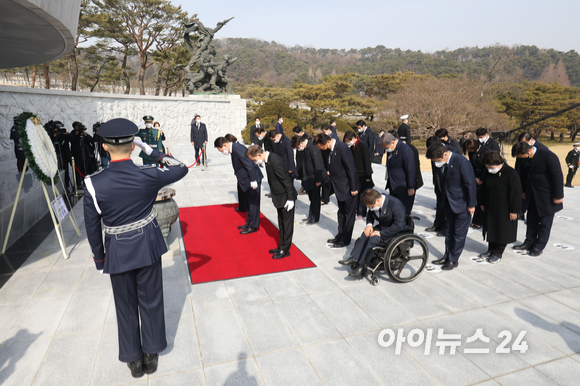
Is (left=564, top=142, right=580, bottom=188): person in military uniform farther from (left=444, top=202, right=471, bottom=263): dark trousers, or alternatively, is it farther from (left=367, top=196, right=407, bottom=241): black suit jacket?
(left=367, top=196, right=407, bottom=241): black suit jacket

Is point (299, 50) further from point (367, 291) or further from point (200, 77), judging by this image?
point (367, 291)

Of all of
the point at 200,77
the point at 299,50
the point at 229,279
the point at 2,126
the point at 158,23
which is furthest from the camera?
the point at 299,50

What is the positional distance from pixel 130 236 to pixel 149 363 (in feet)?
3.46

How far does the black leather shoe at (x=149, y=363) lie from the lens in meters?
2.69

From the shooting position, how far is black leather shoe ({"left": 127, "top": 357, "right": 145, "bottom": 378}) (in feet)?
8.68

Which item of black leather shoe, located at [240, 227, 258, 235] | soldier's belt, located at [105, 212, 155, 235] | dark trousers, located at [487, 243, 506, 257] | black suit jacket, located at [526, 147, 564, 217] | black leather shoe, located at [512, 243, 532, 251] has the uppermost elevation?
black suit jacket, located at [526, 147, 564, 217]

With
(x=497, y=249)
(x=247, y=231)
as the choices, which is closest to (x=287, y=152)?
(x=247, y=231)

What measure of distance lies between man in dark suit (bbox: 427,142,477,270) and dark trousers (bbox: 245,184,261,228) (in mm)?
2667

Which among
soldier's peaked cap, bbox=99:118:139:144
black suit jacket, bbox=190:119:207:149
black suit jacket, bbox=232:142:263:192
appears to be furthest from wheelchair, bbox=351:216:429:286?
black suit jacket, bbox=190:119:207:149

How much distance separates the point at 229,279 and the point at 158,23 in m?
28.5

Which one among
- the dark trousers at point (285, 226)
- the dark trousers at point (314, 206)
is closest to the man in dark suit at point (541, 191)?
the dark trousers at point (314, 206)

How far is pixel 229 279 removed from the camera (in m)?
4.21


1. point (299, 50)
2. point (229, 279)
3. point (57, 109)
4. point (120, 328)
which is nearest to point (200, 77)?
point (57, 109)

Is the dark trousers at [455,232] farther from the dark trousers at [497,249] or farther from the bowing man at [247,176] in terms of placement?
the bowing man at [247,176]
